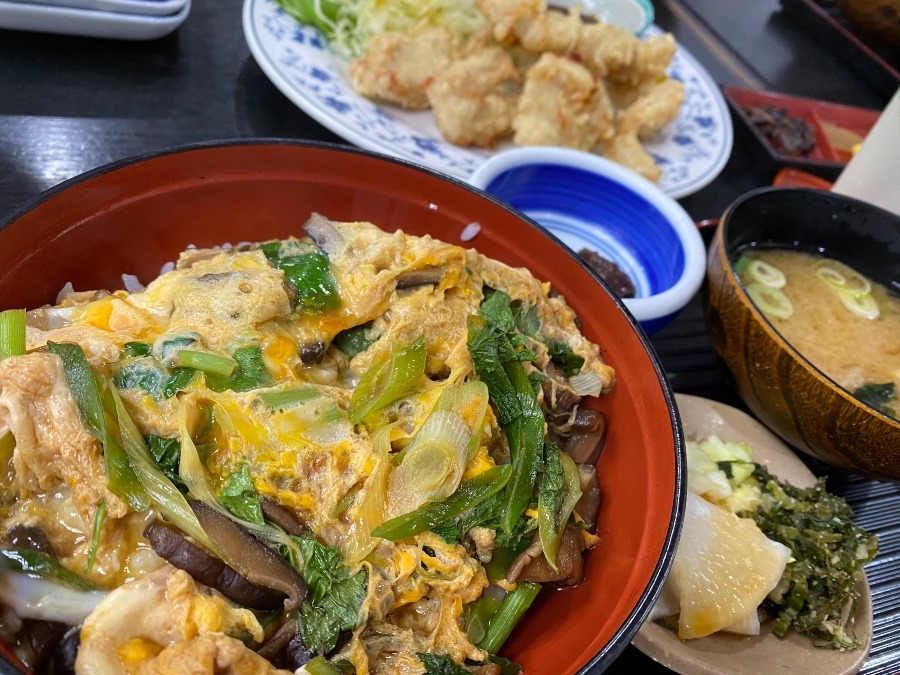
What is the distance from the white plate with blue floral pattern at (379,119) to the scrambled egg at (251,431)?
1342 mm

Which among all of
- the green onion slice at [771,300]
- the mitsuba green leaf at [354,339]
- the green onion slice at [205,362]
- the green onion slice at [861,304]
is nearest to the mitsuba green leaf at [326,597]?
the green onion slice at [205,362]

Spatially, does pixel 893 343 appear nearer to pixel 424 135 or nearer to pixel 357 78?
pixel 424 135

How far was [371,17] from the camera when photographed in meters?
3.48

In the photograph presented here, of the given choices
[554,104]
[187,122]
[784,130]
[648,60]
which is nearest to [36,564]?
[187,122]

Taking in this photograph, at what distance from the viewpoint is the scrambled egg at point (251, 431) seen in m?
1.08

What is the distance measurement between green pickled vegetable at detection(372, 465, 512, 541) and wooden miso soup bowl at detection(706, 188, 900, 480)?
1106mm

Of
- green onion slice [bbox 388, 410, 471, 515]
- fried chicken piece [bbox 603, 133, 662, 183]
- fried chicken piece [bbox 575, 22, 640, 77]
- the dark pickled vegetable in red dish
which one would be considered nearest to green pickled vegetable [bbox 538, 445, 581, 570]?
green onion slice [bbox 388, 410, 471, 515]

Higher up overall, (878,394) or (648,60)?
(648,60)

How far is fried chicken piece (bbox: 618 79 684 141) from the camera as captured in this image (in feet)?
11.5

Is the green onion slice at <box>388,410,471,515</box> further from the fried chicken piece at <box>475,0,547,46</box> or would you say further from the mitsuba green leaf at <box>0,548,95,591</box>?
the fried chicken piece at <box>475,0,547,46</box>

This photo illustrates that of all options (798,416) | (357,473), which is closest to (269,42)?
(357,473)

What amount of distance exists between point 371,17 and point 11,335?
2.90m

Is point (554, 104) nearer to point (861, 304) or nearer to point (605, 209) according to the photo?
point (605, 209)

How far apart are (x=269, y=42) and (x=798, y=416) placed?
2825 millimetres
